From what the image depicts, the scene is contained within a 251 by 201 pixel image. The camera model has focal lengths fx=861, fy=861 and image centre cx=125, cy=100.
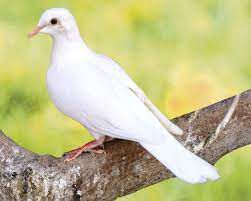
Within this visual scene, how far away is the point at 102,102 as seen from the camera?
189cm

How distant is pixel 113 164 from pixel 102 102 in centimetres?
18

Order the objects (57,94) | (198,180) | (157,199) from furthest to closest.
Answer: (157,199)
(57,94)
(198,180)

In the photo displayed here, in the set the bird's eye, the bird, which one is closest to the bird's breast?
the bird

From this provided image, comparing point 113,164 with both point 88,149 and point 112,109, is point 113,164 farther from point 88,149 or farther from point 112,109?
point 112,109

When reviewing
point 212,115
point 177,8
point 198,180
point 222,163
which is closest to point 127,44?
point 177,8

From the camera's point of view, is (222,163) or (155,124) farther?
(222,163)

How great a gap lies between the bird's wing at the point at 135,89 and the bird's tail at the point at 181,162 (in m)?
0.09

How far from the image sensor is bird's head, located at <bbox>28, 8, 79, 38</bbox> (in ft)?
6.16

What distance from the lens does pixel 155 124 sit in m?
1.90

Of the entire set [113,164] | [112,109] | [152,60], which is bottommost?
[152,60]

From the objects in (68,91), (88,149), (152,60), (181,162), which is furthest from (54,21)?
(152,60)

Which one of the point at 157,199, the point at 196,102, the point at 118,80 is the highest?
the point at 118,80

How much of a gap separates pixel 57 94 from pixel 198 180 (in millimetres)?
379

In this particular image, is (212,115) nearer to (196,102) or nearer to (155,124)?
(155,124)
